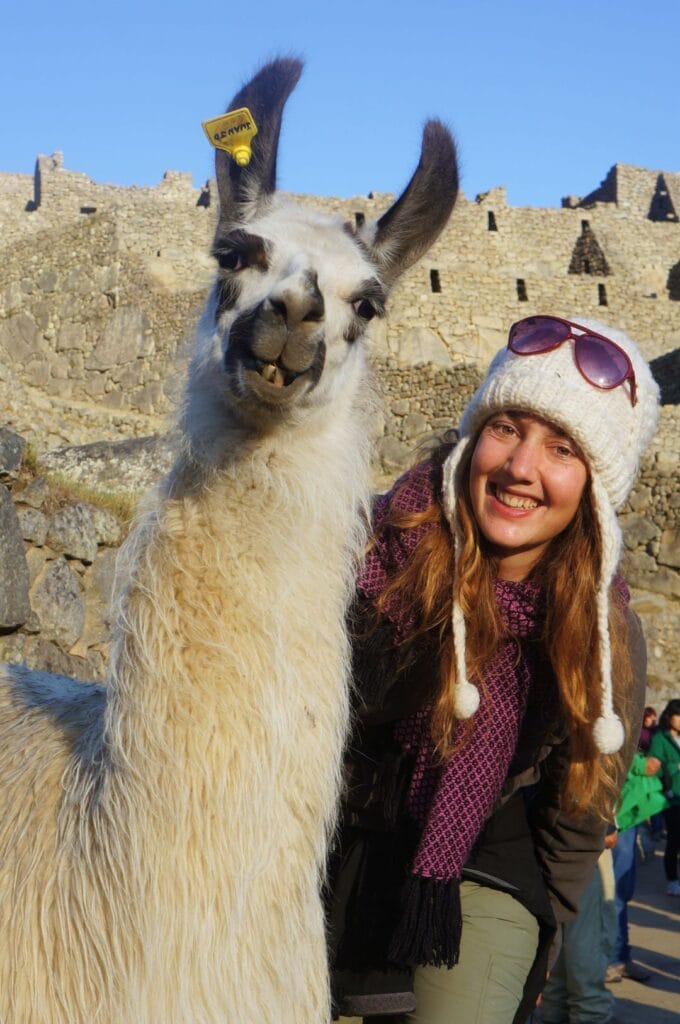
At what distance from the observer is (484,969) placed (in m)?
1.94

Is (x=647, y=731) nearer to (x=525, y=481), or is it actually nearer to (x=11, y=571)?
(x=11, y=571)

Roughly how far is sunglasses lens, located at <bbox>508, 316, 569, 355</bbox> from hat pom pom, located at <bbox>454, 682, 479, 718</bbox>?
26.5 inches

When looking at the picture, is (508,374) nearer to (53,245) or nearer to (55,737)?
(55,737)

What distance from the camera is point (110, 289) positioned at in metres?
18.8

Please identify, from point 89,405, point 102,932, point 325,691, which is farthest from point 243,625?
point 89,405

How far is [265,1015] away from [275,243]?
4.10 feet

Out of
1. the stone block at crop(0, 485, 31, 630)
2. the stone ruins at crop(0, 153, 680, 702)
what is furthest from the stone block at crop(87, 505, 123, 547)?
the stone block at crop(0, 485, 31, 630)

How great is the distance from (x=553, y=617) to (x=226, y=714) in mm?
757

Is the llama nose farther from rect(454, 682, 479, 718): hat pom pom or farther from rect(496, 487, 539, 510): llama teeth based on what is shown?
rect(454, 682, 479, 718): hat pom pom

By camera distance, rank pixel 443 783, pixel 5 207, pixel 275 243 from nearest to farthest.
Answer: pixel 275 243
pixel 443 783
pixel 5 207

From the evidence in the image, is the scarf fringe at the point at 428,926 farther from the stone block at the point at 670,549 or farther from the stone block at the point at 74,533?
the stone block at the point at 670,549

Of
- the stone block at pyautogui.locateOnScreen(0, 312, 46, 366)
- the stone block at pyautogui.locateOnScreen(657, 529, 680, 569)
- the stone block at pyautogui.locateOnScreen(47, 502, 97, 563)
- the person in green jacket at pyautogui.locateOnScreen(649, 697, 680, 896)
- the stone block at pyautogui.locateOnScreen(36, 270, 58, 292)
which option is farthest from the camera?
the stone block at pyautogui.locateOnScreen(36, 270, 58, 292)

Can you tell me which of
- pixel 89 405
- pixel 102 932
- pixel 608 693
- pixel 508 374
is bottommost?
pixel 102 932

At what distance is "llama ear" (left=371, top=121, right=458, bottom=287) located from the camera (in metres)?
1.93
